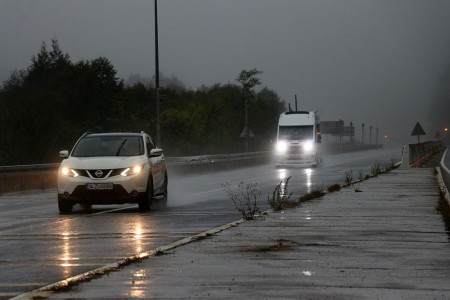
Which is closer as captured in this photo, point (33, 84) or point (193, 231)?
point (193, 231)

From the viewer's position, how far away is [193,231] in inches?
632

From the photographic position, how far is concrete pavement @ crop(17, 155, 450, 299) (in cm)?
855

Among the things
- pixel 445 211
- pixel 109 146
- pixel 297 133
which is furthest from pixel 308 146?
pixel 445 211

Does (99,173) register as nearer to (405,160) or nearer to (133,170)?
(133,170)

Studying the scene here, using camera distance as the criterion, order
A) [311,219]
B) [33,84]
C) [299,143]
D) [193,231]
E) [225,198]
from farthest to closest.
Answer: [33,84] → [299,143] → [225,198] → [311,219] → [193,231]

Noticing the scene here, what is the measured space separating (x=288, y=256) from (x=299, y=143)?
151ft

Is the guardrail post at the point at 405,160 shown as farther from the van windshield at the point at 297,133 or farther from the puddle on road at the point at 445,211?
the puddle on road at the point at 445,211

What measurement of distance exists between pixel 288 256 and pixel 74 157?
11628 mm

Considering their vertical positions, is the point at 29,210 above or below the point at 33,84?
below

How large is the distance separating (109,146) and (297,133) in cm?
3561

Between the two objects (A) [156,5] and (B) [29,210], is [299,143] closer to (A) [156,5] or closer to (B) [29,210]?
(A) [156,5]

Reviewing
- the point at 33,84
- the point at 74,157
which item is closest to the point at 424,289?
the point at 74,157

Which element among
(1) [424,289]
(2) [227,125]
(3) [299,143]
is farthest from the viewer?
(2) [227,125]

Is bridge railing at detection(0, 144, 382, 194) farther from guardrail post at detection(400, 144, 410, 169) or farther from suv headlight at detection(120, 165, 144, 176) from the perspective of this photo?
suv headlight at detection(120, 165, 144, 176)
